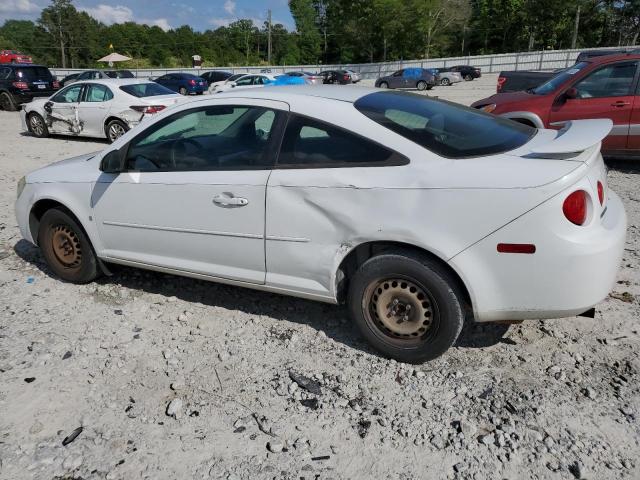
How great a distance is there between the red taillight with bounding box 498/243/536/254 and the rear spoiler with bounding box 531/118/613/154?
53 centimetres

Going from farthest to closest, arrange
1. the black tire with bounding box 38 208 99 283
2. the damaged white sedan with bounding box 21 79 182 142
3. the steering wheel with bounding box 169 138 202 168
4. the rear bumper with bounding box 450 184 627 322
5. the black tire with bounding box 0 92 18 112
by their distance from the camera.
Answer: the black tire with bounding box 0 92 18 112, the damaged white sedan with bounding box 21 79 182 142, the black tire with bounding box 38 208 99 283, the steering wheel with bounding box 169 138 202 168, the rear bumper with bounding box 450 184 627 322

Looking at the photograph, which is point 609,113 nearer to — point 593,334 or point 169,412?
point 593,334

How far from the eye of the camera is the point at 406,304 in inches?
122

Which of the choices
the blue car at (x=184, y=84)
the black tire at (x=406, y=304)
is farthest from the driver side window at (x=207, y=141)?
the blue car at (x=184, y=84)

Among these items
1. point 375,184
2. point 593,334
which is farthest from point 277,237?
point 593,334

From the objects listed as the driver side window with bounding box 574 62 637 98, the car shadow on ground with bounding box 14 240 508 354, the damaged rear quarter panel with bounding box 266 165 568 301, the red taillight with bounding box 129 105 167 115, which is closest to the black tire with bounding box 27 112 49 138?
the red taillight with bounding box 129 105 167 115

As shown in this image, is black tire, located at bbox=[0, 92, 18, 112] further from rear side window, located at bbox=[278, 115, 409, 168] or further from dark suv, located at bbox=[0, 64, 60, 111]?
rear side window, located at bbox=[278, 115, 409, 168]

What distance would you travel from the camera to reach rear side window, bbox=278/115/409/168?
3.04 meters

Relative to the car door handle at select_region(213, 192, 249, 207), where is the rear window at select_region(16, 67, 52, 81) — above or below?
above

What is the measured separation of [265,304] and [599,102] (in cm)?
620

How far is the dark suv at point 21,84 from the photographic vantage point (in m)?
20.2

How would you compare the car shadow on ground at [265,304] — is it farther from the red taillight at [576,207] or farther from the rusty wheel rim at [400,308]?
the red taillight at [576,207]

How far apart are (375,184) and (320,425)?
52.8 inches

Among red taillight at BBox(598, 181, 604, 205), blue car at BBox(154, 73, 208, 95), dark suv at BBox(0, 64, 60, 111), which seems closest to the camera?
red taillight at BBox(598, 181, 604, 205)
